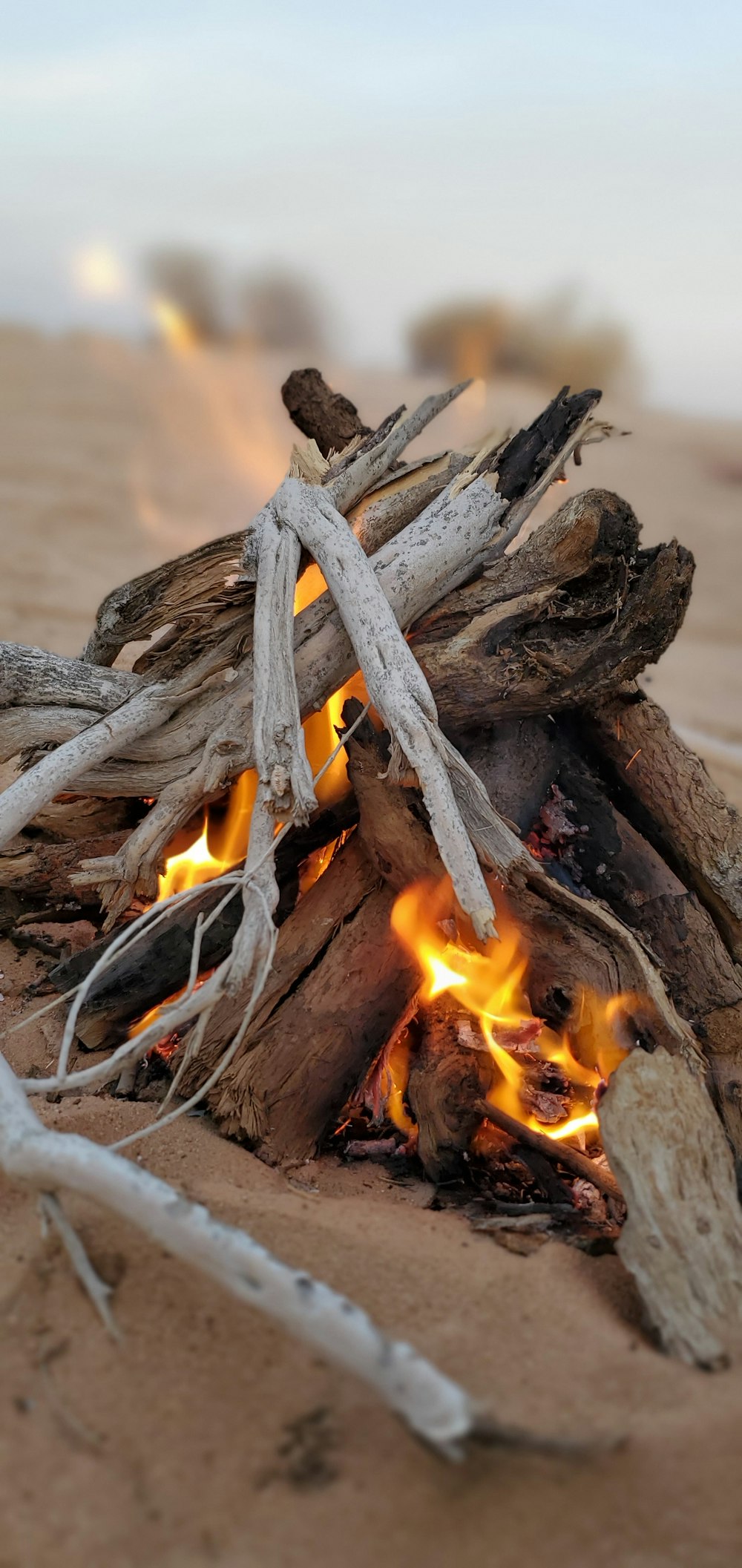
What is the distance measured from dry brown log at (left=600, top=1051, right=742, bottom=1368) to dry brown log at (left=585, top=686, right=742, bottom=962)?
113cm

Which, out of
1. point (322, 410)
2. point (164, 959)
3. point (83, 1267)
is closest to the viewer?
point (83, 1267)

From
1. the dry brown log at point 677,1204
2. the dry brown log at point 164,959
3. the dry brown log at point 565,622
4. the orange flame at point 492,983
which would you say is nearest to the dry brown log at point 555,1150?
the orange flame at point 492,983

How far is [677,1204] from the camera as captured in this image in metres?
2.15

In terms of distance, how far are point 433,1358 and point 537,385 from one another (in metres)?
12.0

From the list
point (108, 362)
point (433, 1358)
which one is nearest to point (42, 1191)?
point (433, 1358)

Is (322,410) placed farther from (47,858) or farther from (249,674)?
(47,858)

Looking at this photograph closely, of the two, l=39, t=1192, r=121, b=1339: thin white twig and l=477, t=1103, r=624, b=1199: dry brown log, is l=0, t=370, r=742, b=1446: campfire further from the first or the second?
l=39, t=1192, r=121, b=1339: thin white twig

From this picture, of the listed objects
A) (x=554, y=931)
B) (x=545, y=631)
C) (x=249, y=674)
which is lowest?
(x=554, y=931)

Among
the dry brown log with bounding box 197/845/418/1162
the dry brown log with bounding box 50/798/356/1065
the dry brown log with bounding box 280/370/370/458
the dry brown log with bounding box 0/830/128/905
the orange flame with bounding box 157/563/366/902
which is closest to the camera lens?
the dry brown log with bounding box 197/845/418/1162

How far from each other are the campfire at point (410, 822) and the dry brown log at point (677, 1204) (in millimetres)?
106

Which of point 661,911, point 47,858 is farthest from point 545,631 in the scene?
point 47,858

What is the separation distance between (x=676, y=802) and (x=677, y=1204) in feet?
5.56

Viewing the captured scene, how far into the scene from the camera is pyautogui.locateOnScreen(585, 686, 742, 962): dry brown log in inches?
136

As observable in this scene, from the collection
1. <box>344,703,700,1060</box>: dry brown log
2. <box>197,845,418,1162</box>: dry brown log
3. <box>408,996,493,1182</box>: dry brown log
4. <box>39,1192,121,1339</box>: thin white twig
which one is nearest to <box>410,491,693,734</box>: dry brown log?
<box>344,703,700,1060</box>: dry brown log
